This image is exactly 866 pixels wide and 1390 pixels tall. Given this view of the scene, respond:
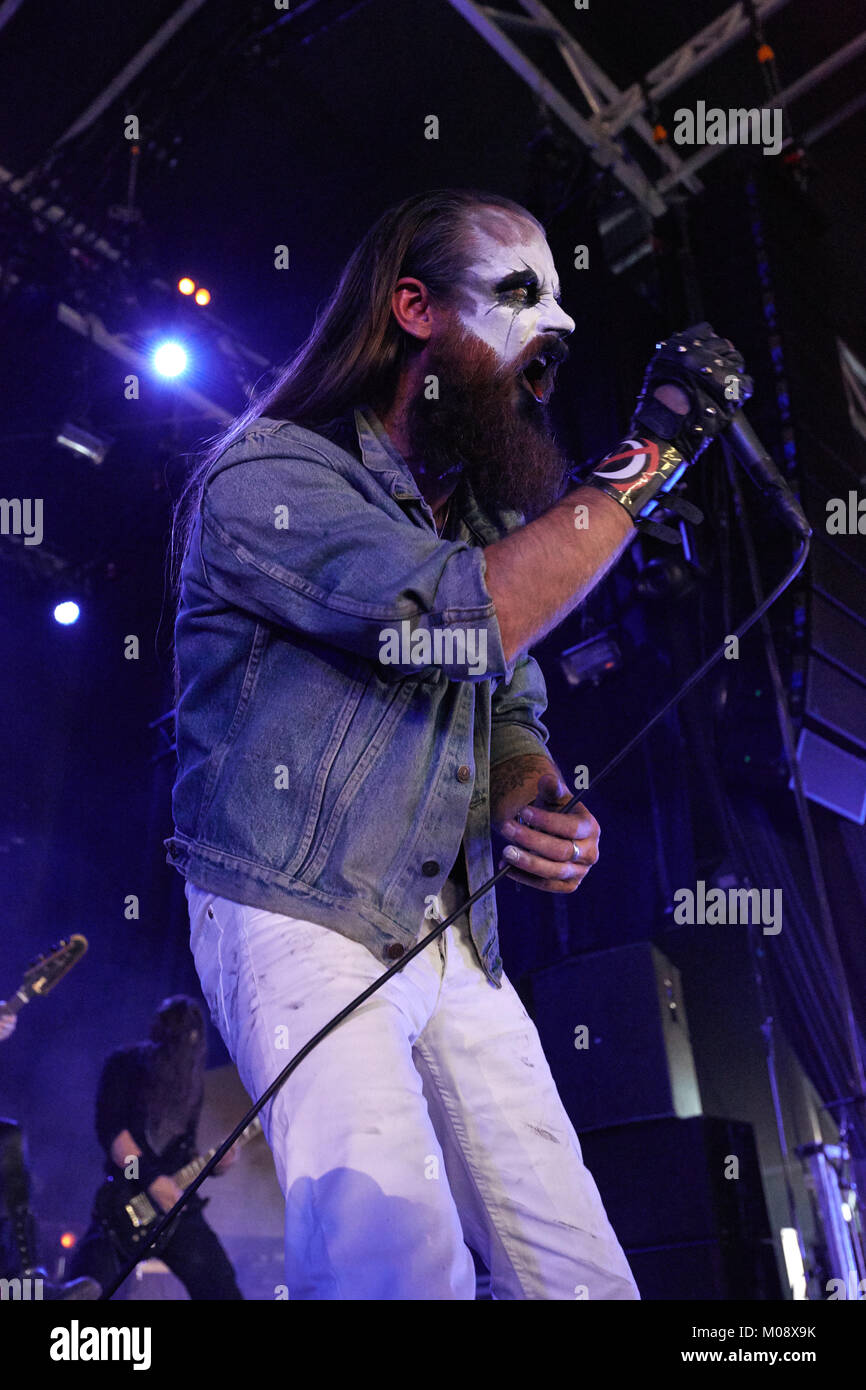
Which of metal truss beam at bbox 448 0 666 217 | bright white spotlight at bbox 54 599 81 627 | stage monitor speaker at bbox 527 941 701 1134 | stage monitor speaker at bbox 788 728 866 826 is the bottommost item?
stage monitor speaker at bbox 527 941 701 1134

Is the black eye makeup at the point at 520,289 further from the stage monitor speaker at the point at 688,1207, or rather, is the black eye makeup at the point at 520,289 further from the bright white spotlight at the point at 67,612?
the bright white spotlight at the point at 67,612

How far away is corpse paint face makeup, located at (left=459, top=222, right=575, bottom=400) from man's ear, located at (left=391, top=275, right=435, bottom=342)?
0.07 meters

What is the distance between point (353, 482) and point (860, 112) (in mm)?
5007

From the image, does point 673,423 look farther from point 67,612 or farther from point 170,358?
point 67,612

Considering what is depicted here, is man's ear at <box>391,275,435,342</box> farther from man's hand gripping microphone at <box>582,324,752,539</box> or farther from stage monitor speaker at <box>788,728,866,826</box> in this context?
stage monitor speaker at <box>788,728,866,826</box>

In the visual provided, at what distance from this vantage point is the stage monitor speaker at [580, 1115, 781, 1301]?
3232 millimetres

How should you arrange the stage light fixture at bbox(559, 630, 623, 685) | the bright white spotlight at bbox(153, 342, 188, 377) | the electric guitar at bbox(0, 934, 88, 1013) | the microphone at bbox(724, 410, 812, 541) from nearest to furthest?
the microphone at bbox(724, 410, 812, 541) → the stage light fixture at bbox(559, 630, 623, 685) → the electric guitar at bbox(0, 934, 88, 1013) → the bright white spotlight at bbox(153, 342, 188, 377)

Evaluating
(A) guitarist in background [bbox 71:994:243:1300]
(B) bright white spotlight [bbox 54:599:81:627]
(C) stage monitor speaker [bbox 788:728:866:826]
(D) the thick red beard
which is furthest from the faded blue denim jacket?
(B) bright white spotlight [bbox 54:599:81:627]

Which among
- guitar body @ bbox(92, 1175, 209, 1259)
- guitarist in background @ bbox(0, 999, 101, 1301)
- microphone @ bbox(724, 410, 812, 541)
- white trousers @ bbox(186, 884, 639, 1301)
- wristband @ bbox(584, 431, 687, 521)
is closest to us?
white trousers @ bbox(186, 884, 639, 1301)

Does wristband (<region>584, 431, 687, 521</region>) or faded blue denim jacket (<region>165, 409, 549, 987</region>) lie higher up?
→ wristband (<region>584, 431, 687, 521</region>)

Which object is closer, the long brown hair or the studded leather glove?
the studded leather glove

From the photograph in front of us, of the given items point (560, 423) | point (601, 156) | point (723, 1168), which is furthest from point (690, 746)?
point (601, 156)

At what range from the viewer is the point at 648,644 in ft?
15.7
